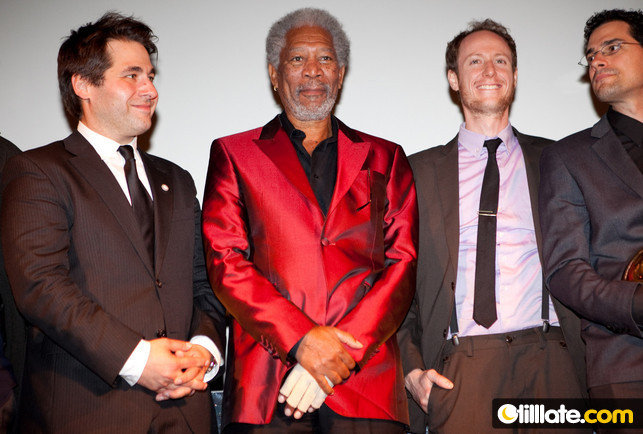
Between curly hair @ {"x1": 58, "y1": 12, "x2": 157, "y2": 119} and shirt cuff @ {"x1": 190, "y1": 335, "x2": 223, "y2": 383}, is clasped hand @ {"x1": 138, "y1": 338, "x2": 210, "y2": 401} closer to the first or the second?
shirt cuff @ {"x1": 190, "y1": 335, "x2": 223, "y2": 383}

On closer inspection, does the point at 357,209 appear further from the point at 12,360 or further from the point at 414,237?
the point at 12,360

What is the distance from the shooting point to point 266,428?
2252 millimetres

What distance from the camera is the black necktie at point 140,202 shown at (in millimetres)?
2406

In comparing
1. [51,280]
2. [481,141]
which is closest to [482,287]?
[481,141]

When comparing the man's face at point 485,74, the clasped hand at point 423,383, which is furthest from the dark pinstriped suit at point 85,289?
the man's face at point 485,74

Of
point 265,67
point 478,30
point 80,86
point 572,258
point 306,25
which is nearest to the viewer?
point 572,258

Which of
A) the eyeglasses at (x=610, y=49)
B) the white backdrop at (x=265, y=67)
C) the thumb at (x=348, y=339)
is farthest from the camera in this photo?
the white backdrop at (x=265, y=67)

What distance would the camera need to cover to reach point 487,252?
273 cm

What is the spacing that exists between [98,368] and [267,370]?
1.90 ft

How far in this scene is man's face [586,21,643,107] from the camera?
2.87 metres

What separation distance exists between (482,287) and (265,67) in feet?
6.24

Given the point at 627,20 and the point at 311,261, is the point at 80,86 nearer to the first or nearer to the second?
the point at 311,261

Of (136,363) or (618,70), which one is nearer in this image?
(136,363)

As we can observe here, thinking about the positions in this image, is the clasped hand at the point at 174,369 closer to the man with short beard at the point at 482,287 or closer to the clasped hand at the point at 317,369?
the clasped hand at the point at 317,369
